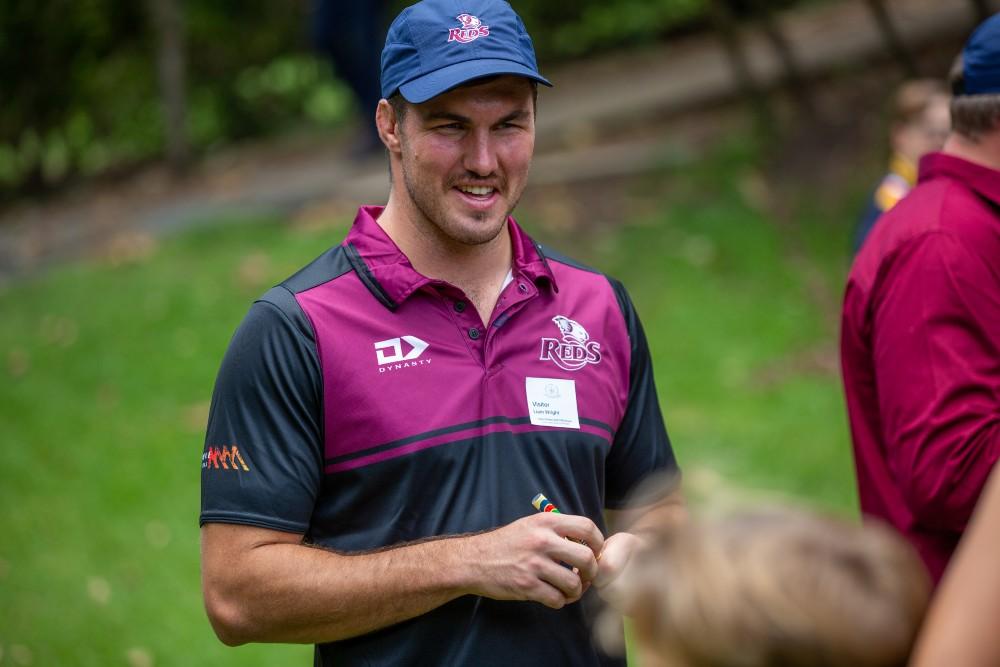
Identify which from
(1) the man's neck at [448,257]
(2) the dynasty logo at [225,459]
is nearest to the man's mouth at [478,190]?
(1) the man's neck at [448,257]

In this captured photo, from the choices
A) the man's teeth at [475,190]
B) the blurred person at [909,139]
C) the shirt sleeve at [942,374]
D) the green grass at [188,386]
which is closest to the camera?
the shirt sleeve at [942,374]

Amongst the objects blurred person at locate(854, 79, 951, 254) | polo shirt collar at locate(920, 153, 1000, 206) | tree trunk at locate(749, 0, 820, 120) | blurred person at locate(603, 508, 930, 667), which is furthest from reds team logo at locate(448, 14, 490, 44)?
tree trunk at locate(749, 0, 820, 120)

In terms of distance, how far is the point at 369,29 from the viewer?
10.2 metres

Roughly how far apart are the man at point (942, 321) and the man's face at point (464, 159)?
36.4 inches

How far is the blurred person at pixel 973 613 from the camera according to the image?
5.36ft

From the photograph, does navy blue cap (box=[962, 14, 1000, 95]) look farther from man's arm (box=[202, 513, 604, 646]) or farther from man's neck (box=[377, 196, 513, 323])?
man's arm (box=[202, 513, 604, 646])

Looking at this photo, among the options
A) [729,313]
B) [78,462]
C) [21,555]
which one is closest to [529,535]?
[21,555]

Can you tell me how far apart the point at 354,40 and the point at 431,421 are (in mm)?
7920

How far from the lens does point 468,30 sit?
2928 mm

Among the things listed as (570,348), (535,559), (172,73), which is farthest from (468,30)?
(172,73)

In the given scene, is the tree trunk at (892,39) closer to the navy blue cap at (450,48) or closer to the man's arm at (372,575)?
the navy blue cap at (450,48)

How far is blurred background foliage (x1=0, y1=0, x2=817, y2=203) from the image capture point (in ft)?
39.0

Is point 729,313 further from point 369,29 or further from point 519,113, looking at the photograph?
point 519,113

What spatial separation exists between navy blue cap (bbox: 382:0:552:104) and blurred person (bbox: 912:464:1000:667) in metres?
1.58
